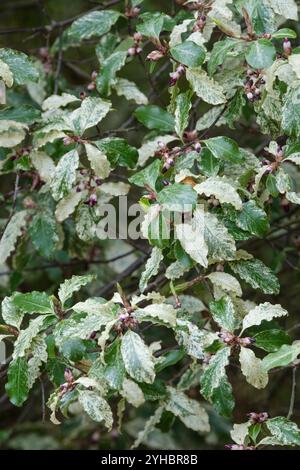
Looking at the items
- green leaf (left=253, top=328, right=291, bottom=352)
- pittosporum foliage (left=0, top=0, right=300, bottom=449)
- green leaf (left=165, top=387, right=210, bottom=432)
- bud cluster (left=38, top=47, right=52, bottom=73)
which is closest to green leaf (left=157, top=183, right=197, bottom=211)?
pittosporum foliage (left=0, top=0, right=300, bottom=449)

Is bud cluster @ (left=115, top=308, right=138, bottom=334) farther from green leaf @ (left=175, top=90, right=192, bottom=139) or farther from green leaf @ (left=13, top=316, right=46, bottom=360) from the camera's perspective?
green leaf @ (left=175, top=90, right=192, bottom=139)

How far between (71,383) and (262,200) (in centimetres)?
55

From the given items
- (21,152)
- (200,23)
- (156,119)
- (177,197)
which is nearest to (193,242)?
(177,197)

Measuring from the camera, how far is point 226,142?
5.08ft

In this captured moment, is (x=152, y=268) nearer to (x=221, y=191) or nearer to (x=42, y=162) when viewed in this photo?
(x=221, y=191)

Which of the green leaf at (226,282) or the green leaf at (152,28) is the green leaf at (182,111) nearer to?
the green leaf at (152,28)

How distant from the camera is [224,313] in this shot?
1.47 meters

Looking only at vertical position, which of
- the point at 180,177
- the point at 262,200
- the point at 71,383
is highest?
the point at 180,177

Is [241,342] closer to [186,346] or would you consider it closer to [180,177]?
[186,346]

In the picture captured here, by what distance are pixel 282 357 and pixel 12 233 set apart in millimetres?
930

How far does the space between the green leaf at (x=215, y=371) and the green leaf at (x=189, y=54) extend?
1.90 ft

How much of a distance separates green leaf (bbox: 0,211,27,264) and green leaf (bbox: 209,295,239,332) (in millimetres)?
701
